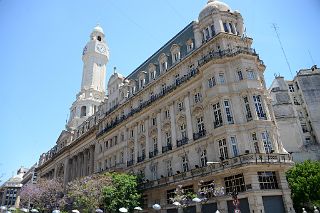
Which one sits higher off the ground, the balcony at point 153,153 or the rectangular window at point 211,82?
the rectangular window at point 211,82

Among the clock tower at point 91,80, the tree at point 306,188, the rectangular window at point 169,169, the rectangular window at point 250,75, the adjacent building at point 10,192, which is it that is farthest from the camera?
the adjacent building at point 10,192

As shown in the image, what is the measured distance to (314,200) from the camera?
39406 millimetres

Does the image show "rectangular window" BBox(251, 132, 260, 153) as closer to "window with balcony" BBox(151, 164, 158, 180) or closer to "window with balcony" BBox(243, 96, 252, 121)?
"window with balcony" BBox(243, 96, 252, 121)

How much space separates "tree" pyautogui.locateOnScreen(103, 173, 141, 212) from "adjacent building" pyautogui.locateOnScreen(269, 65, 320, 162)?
31903 mm

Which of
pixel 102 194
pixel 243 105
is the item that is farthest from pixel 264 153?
pixel 102 194

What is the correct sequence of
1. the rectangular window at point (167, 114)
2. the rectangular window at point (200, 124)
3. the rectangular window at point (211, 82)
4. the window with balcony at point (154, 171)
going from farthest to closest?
the rectangular window at point (167, 114) → the window with balcony at point (154, 171) → the rectangular window at point (200, 124) → the rectangular window at point (211, 82)

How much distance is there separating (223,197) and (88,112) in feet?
175

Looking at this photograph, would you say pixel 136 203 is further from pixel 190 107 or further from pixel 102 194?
pixel 190 107

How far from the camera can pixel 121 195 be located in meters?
36.5

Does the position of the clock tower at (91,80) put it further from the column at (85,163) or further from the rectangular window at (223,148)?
the rectangular window at (223,148)

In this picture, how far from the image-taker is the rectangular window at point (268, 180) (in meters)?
29.5

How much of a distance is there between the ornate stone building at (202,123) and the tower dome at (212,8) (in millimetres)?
140

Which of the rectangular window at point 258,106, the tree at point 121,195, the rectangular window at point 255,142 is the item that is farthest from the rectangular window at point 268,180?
the tree at point 121,195

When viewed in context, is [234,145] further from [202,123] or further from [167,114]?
[167,114]
